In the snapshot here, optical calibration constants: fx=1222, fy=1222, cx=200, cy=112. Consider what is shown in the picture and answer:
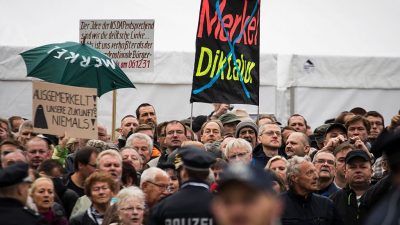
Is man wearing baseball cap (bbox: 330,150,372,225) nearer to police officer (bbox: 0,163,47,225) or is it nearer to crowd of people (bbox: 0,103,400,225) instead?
crowd of people (bbox: 0,103,400,225)

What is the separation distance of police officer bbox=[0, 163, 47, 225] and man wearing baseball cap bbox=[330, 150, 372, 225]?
13.5 feet

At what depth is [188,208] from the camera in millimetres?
7703

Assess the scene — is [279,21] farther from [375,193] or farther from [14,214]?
[14,214]

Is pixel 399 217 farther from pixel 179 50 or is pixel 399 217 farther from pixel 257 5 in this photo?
pixel 179 50

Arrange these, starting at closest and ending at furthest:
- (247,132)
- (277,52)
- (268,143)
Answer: (268,143)
(247,132)
(277,52)

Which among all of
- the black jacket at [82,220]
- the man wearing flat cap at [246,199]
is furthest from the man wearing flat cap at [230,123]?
the man wearing flat cap at [246,199]

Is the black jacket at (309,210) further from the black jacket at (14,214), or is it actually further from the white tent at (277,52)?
the white tent at (277,52)

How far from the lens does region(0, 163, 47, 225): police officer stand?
765 centimetres

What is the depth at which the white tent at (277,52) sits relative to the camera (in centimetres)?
1961

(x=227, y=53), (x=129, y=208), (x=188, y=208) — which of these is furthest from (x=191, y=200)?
(x=227, y=53)

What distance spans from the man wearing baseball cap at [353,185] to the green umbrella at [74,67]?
3470 mm

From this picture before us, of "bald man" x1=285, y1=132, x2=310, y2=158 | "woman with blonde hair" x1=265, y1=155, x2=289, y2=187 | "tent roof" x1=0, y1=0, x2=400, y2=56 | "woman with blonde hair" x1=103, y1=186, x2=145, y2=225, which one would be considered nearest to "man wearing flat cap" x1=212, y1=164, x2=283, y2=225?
"woman with blonde hair" x1=103, y1=186, x2=145, y2=225

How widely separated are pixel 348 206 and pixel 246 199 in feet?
21.6

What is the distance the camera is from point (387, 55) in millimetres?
22156
